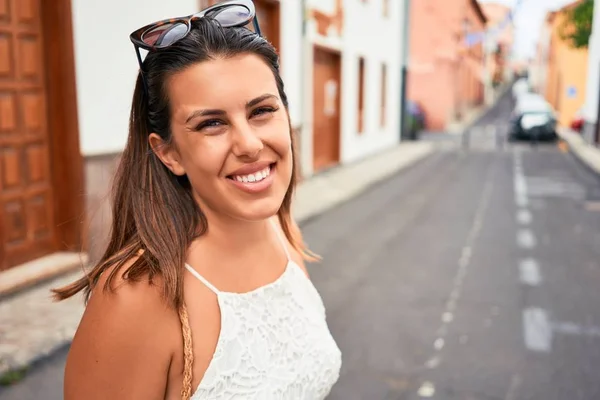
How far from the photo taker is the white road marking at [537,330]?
4371 millimetres

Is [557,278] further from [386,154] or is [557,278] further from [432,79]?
[432,79]

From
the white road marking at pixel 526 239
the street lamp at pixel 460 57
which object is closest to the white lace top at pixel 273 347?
the white road marking at pixel 526 239

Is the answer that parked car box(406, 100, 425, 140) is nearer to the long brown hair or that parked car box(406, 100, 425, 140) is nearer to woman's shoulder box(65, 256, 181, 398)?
the long brown hair

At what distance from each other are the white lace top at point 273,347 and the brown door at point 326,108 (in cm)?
1245

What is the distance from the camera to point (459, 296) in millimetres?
5461

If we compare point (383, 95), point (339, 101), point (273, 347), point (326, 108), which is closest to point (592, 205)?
point (326, 108)

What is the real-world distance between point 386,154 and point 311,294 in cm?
1774

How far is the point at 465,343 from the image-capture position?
4430 millimetres

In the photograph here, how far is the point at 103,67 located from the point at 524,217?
252 inches

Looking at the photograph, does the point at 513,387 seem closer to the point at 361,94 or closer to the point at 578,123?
the point at 361,94

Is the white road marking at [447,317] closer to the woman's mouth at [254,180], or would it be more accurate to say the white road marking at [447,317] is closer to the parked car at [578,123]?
the woman's mouth at [254,180]

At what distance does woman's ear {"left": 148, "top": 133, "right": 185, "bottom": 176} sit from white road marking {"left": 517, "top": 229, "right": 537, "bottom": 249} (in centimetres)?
655

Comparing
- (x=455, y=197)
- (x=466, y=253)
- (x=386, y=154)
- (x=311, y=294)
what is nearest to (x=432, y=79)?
(x=386, y=154)

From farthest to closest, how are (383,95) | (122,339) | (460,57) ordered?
1. (460,57)
2. (383,95)
3. (122,339)
